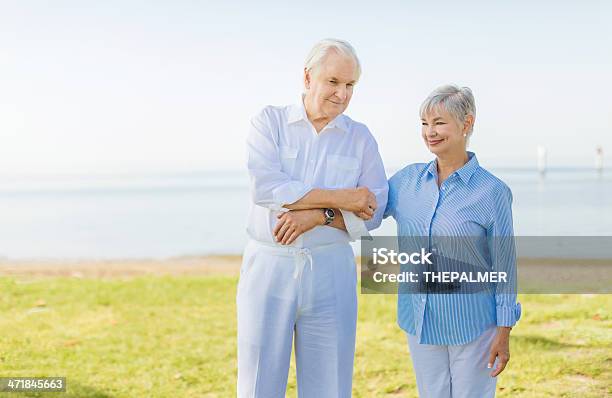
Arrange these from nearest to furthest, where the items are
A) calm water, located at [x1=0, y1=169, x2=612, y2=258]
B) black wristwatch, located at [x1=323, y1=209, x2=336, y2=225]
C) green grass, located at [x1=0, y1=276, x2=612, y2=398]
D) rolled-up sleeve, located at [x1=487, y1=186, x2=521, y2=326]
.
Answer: rolled-up sleeve, located at [x1=487, y1=186, x2=521, y2=326] < black wristwatch, located at [x1=323, y1=209, x2=336, y2=225] < green grass, located at [x1=0, y1=276, x2=612, y2=398] < calm water, located at [x1=0, y1=169, x2=612, y2=258]

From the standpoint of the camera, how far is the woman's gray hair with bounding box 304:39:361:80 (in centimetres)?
223

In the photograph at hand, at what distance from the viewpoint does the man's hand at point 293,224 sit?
2.29 metres

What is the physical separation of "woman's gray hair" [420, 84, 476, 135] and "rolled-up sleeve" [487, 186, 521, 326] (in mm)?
272

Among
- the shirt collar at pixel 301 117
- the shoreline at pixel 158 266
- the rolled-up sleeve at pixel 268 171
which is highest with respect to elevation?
the shirt collar at pixel 301 117

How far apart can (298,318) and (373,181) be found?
53 centimetres

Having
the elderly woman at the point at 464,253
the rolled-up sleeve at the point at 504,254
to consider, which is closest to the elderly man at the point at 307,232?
the elderly woman at the point at 464,253

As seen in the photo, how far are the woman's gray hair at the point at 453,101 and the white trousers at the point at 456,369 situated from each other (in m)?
0.70

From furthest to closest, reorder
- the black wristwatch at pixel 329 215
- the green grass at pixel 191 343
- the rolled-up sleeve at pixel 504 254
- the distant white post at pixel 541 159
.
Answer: the distant white post at pixel 541 159 < the green grass at pixel 191 343 < the black wristwatch at pixel 329 215 < the rolled-up sleeve at pixel 504 254

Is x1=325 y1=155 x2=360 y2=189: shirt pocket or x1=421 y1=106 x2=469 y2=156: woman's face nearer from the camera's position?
x1=421 y1=106 x2=469 y2=156: woman's face

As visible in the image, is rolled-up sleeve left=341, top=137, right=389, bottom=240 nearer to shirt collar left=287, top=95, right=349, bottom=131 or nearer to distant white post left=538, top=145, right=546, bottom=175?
shirt collar left=287, top=95, right=349, bottom=131

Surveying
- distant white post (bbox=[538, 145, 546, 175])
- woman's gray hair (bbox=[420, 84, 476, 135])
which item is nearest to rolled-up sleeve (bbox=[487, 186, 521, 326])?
woman's gray hair (bbox=[420, 84, 476, 135])

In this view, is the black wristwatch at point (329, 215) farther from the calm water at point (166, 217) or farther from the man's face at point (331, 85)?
the calm water at point (166, 217)

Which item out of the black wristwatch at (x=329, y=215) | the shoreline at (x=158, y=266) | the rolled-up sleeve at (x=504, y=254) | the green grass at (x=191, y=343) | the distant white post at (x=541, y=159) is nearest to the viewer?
the rolled-up sleeve at (x=504, y=254)

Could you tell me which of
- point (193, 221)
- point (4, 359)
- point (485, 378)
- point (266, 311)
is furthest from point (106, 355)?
point (193, 221)
